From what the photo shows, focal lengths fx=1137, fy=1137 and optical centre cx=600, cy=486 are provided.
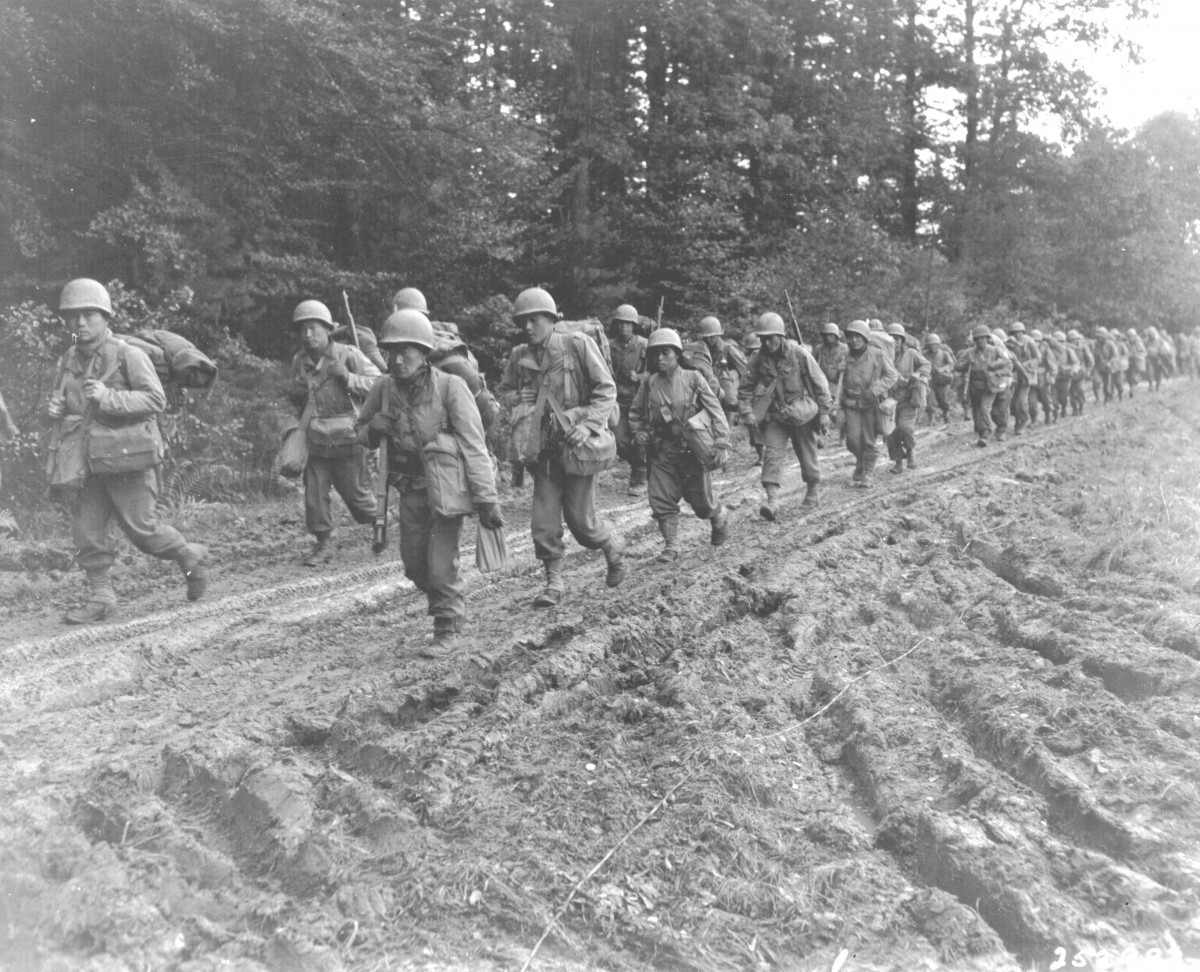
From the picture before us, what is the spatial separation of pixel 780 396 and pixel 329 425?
4.81m

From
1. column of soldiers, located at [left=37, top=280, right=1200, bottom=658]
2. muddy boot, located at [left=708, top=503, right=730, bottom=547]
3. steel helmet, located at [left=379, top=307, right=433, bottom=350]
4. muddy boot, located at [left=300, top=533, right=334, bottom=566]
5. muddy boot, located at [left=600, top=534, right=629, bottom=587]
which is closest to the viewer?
steel helmet, located at [left=379, top=307, right=433, bottom=350]

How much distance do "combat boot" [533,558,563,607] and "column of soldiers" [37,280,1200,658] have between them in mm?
15

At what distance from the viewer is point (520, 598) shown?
8492 millimetres

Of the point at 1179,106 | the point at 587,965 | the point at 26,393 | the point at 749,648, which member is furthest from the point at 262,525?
the point at 1179,106

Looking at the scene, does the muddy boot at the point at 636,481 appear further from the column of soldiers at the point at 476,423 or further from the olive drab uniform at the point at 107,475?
the olive drab uniform at the point at 107,475

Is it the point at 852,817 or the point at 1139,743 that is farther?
the point at 1139,743

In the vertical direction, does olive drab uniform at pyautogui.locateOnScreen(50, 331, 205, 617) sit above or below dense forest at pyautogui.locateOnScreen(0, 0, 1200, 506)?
below

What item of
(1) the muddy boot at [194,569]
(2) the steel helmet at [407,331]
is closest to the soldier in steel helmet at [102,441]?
(1) the muddy boot at [194,569]

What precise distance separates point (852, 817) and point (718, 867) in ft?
2.43

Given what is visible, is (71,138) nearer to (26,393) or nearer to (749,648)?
(26,393)

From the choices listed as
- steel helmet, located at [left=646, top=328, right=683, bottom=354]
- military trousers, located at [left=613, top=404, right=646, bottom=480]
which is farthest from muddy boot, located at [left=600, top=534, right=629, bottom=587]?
military trousers, located at [left=613, top=404, right=646, bottom=480]

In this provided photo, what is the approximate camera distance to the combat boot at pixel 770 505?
11.4 metres

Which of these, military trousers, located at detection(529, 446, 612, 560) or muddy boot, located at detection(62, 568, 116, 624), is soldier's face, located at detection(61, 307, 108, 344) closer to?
muddy boot, located at detection(62, 568, 116, 624)

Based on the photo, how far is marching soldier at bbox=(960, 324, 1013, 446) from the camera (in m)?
18.6
